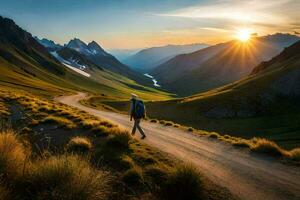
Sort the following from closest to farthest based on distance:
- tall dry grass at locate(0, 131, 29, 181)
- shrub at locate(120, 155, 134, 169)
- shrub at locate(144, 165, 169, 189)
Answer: tall dry grass at locate(0, 131, 29, 181) < shrub at locate(144, 165, 169, 189) < shrub at locate(120, 155, 134, 169)

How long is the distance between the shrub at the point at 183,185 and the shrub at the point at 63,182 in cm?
214

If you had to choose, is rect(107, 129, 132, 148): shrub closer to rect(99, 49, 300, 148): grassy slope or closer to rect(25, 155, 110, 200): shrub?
rect(25, 155, 110, 200): shrub

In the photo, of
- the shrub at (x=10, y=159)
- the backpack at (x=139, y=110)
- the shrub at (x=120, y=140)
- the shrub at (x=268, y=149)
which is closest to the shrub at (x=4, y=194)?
the shrub at (x=10, y=159)

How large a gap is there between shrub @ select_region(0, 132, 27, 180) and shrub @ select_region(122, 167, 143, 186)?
3.53 metres

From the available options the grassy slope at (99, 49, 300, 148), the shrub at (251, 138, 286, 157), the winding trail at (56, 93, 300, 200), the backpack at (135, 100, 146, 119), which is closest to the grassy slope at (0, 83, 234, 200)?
the winding trail at (56, 93, 300, 200)

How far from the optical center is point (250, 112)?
87.5 metres

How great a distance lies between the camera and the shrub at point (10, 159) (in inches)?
386

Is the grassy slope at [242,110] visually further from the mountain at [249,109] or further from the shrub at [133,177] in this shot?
the shrub at [133,177]

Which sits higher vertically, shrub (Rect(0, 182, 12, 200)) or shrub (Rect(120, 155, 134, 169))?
shrub (Rect(120, 155, 134, 169))

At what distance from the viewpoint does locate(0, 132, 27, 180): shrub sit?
9.81 metres

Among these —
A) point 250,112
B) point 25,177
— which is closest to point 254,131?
point 250,112

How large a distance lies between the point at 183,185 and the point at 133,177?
2112 millimetres

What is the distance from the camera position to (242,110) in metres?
88.1

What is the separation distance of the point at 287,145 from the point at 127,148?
38043mm
